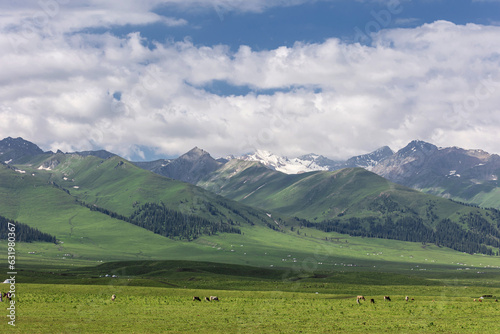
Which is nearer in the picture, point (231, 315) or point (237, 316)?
point (237, 316)

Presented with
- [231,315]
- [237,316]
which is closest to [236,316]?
[237,316]

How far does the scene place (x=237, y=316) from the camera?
67.5m

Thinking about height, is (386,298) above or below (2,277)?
above

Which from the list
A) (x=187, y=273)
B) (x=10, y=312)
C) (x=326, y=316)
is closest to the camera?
(x=10, y=312)

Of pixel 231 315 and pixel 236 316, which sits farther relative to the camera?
pixel 231 315

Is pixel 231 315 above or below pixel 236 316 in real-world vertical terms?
below

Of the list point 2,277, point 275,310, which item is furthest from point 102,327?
point 2,277

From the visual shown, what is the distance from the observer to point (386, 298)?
94.3 meters

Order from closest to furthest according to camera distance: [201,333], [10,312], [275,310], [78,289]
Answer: [201,333] → [10,312] → [275,310] → [78,289]

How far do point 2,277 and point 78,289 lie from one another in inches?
2696

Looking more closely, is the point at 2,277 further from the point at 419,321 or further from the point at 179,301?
the point at 419,321

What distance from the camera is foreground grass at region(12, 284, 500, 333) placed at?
5659cm

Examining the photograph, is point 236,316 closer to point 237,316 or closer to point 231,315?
point 237,316

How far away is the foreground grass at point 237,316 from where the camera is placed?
56.6 meters
